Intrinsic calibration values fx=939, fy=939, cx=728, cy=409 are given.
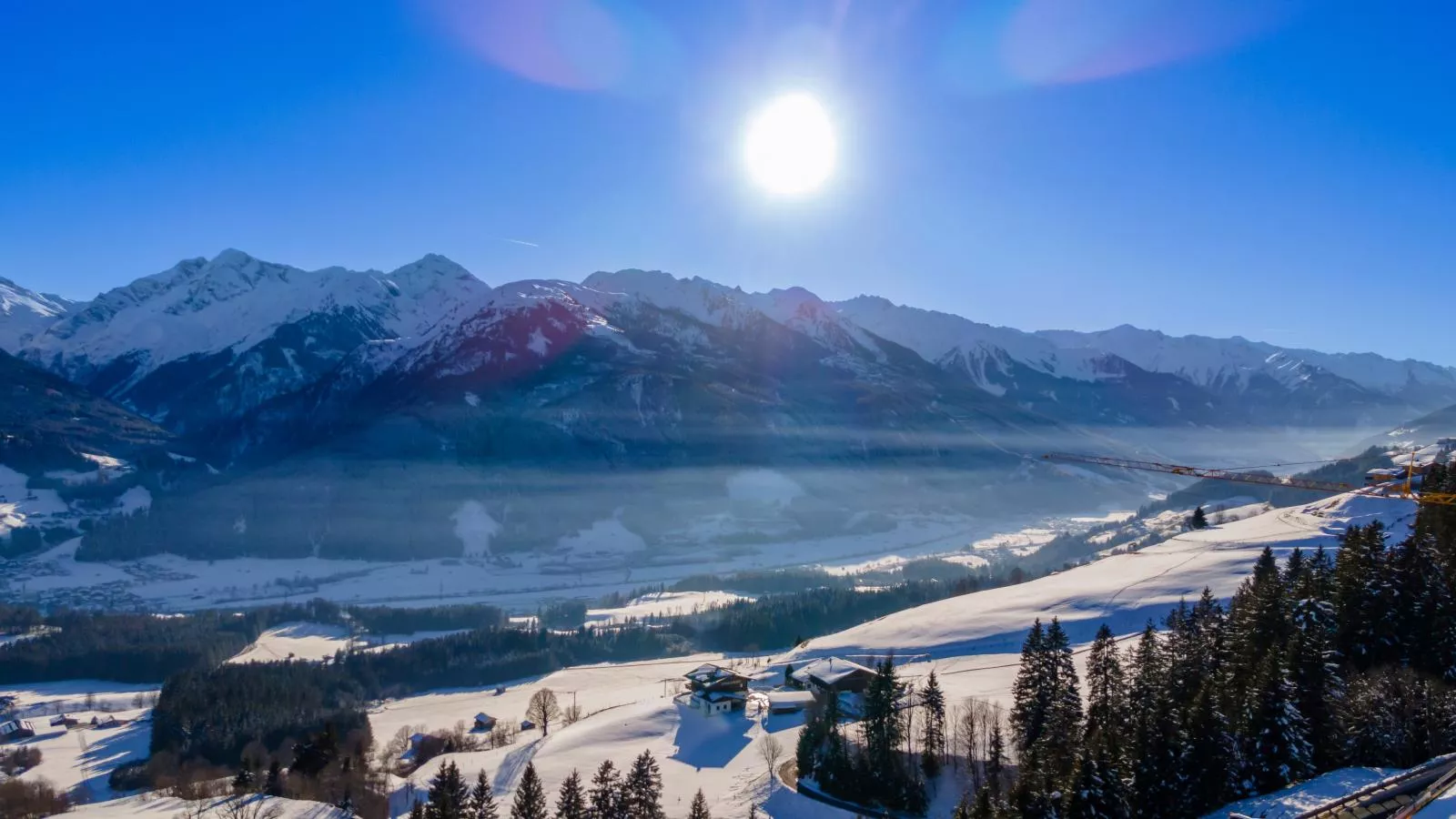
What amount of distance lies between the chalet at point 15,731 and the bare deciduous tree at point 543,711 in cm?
5147

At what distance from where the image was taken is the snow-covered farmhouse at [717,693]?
227ft

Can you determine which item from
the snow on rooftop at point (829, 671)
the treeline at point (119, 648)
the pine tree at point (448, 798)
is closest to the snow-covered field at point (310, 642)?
the treeline at point (119, 648)

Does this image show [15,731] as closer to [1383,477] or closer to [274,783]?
[274,783]

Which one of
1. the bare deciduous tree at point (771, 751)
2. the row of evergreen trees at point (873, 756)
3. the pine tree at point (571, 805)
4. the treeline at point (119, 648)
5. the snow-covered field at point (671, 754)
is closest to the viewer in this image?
the pine tree at point (571, 805)

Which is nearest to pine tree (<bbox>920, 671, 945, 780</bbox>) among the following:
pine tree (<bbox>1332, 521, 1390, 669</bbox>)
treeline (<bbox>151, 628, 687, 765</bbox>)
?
pine tree (<bbox>1332, 521, 1390, 669</bbox>)

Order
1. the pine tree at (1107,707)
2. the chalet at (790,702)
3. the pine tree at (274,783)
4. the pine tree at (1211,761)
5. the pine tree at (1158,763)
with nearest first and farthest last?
the pine tree at (1211,761), the pine tree at (1158,763), the pine tree at (1107,707), the pine tree at (274,783), the chalet at (790,702)

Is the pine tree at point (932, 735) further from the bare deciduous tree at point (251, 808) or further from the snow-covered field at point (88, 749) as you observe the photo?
the snow-covered field at point (88, 749)

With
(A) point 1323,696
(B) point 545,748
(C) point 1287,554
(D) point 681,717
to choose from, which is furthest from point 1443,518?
(B) point 545,748

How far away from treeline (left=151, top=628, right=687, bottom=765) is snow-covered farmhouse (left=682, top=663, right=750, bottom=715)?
28.8 m

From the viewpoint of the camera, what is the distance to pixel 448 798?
43844mm

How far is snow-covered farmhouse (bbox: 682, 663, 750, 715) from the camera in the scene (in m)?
69.3

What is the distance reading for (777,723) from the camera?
6494 cm

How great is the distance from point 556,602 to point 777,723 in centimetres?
11118

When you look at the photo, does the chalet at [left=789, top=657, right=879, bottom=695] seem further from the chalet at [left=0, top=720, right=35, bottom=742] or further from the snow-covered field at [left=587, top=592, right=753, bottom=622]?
the chalet at [left=0, top=720, right=35, bottom=742]
